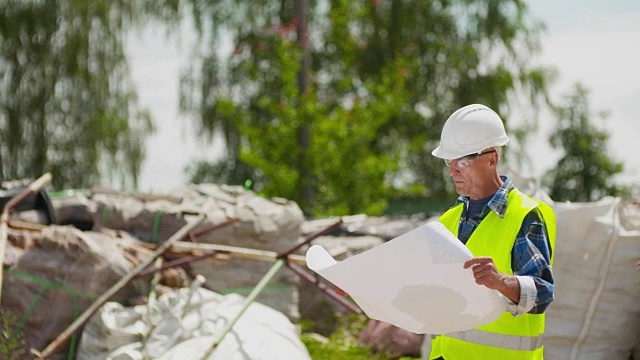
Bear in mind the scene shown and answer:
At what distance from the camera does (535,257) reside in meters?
2.81

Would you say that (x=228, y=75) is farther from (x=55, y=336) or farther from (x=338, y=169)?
(x=55, y=336)

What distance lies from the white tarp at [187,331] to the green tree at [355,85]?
30.6ft

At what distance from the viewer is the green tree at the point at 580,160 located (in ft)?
68.2

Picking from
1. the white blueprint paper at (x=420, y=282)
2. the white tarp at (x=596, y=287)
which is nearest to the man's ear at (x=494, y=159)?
the white blueprint paper at (x=420, y=282)

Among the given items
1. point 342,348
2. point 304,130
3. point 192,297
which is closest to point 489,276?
point 192,297

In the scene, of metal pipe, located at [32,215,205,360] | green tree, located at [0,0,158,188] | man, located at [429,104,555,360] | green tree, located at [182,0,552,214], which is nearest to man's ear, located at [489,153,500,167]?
man, located at [429,104,555,360]

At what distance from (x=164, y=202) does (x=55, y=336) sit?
192 cm

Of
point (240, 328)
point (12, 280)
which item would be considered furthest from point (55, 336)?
point (240, 328)

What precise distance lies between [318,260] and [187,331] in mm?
2338

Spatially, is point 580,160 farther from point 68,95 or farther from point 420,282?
point 420,282

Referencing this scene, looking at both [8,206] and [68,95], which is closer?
[8,206]

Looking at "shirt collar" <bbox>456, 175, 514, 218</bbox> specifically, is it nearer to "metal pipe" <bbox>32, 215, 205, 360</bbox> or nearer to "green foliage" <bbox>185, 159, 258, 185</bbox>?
"metal pipe" <bbox>32, 215, 205, 360</bbox>

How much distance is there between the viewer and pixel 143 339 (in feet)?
17.2

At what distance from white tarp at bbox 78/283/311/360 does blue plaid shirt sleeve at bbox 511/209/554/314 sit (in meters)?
2.27
